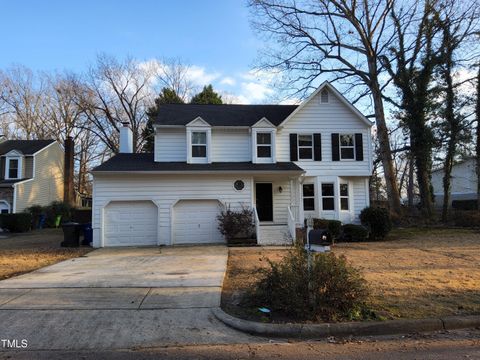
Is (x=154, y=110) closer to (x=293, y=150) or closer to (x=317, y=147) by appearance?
(x=293, y=150)

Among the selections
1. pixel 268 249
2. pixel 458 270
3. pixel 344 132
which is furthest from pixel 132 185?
pixel 458 270

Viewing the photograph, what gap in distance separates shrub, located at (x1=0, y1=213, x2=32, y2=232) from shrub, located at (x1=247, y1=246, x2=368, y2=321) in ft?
82.1

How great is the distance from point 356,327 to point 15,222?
1049 inches

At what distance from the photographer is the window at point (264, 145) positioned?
1975 centimetres

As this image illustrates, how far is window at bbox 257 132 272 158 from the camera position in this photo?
64.8 feet

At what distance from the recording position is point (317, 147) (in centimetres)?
2045

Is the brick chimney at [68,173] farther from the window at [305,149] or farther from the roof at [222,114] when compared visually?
the window at [305,149]

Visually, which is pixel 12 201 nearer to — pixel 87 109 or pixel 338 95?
pixel 87 109

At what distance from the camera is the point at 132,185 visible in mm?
17438

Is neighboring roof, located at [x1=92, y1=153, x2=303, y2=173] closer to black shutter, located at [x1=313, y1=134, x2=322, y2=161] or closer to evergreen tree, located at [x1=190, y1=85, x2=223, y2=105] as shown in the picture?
black shutter, located at [x1=313, y1=134, x2=322, y2=161]

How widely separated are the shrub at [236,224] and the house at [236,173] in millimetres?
470

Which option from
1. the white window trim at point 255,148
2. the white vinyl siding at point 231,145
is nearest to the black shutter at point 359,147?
the white window trim at point 255,148

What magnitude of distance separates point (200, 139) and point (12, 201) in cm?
1785

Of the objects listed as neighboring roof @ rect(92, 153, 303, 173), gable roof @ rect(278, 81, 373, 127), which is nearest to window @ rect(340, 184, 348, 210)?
neighboring roof @ rect(92, 153, 303, 173)
